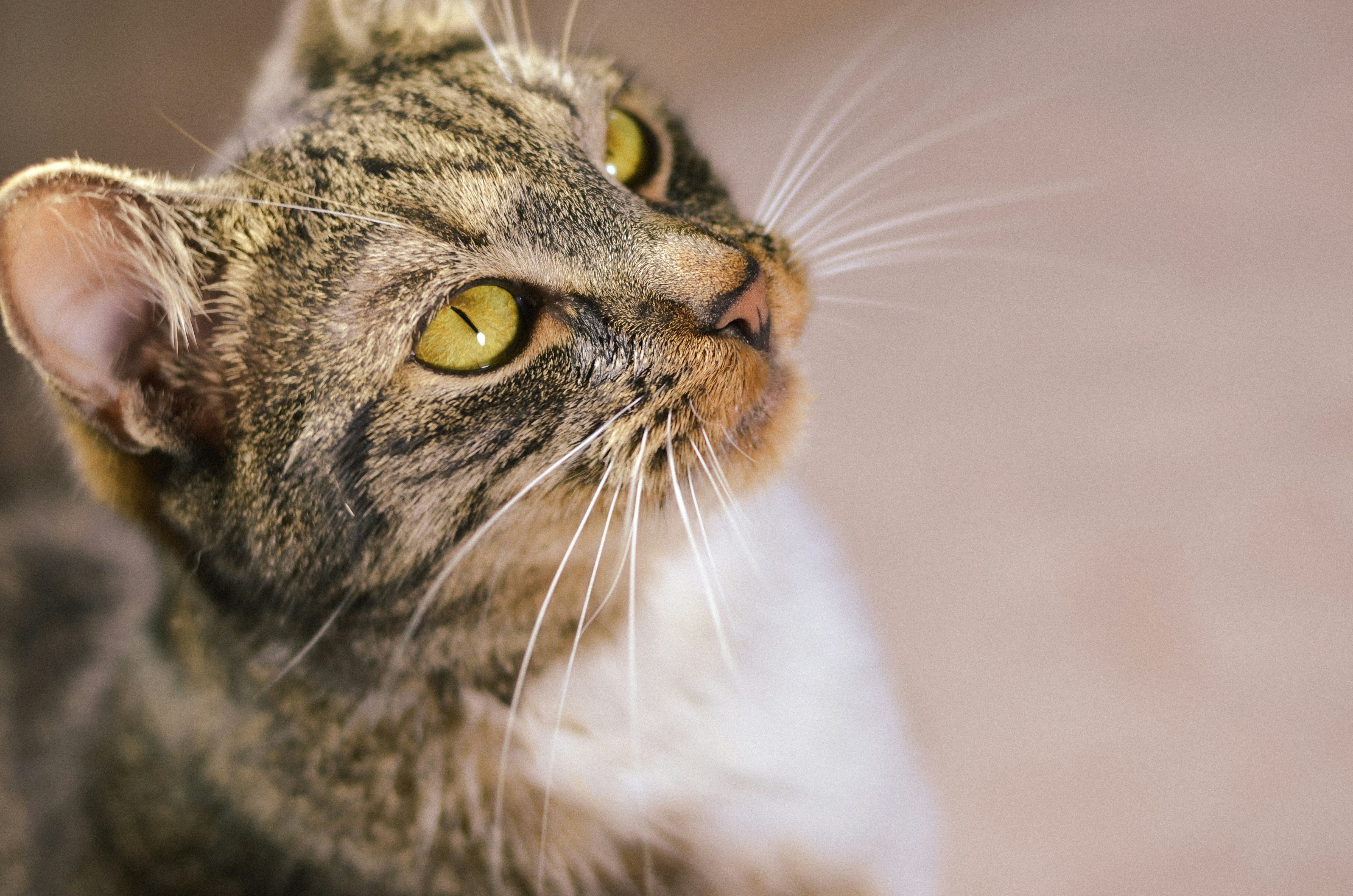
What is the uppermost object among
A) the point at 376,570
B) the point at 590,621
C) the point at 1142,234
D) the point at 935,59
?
the point at 935,59

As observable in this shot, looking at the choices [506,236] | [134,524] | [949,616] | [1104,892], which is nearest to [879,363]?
[949,616]

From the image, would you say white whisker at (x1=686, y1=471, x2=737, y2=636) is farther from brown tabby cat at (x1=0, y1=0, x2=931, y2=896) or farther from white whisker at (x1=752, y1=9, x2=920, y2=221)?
white whisker at (x1=752, y1=9, x2=920, y2=221)

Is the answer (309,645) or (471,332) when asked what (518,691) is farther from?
(471,332)

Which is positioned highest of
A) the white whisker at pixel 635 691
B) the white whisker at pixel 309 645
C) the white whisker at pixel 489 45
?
the white whisker at pixel 489 45

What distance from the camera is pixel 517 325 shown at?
0.73 m

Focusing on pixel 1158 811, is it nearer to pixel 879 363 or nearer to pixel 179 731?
pixel 879 363

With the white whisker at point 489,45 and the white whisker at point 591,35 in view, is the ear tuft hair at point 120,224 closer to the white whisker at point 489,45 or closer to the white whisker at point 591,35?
the white whisker at point 489,45

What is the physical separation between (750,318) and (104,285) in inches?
19.8

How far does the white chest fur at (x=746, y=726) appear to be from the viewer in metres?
0.96

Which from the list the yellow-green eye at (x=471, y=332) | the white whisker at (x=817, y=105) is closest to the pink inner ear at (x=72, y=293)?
the yellow-green eye at (x=471, y=332)

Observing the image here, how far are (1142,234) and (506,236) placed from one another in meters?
1.37

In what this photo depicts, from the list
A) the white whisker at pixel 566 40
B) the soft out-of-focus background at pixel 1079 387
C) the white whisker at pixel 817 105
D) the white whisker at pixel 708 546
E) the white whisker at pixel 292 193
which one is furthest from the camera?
the soft out-of-focus background at pixel 1079 387

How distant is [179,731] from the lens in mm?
889

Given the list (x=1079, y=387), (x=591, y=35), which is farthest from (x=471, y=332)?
(x=1079, y=387)
